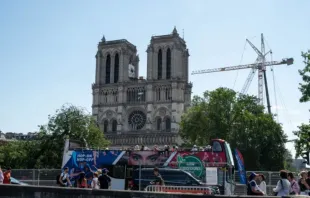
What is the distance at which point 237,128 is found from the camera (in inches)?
2422

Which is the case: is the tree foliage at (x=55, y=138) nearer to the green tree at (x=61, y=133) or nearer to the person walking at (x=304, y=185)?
the green tree at (x=61, y=133)

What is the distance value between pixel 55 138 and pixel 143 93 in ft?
136

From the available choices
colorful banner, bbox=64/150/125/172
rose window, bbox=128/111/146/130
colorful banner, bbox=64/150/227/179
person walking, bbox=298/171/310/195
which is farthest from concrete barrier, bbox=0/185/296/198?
rose window, bbox=128/111/146/130

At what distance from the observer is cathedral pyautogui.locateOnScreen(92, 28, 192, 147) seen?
294ft

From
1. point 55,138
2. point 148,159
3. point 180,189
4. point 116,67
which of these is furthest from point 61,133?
point 116,67

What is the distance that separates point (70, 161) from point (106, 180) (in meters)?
9.71

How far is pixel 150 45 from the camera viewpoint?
9588cm

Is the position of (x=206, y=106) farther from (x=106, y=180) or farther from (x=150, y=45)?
(x=106, y=180)

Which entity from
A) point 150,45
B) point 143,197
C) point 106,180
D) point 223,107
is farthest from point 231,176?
point 150,45

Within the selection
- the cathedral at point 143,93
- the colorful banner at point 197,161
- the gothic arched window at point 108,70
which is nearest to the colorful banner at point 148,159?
the colorful banner at point 197,161

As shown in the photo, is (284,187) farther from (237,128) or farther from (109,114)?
(109,114)

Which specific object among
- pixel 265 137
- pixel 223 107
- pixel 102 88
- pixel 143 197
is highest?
pixel 102 88

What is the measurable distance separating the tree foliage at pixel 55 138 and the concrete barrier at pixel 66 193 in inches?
1481

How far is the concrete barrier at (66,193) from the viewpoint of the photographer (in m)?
12.2
